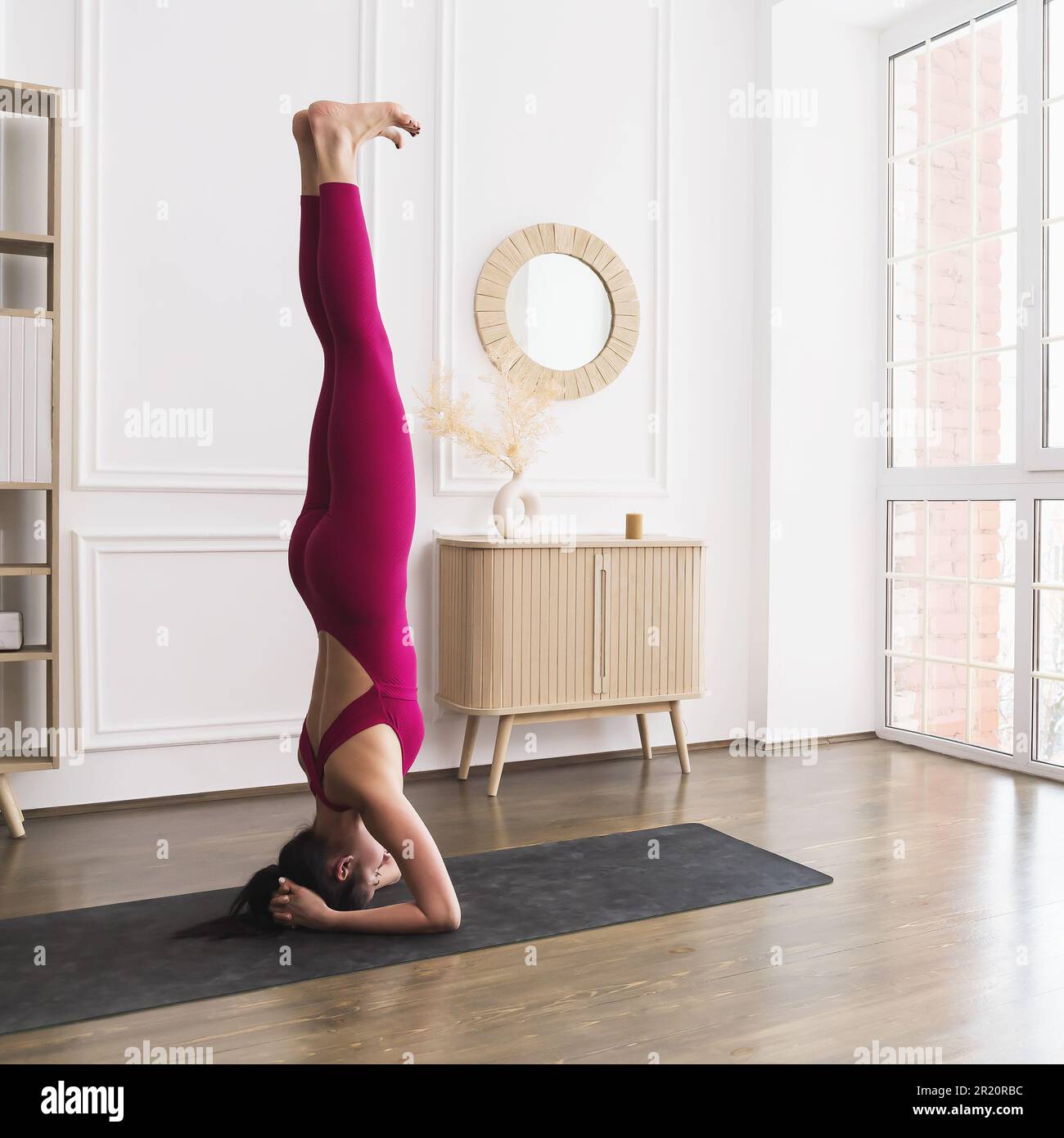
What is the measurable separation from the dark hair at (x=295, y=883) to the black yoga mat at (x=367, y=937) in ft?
0.16

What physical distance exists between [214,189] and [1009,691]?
Answer: 11.3ft

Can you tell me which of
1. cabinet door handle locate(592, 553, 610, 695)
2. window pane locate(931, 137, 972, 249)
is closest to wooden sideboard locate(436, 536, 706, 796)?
cabinet door handle locate(592, 553, 610, 695)

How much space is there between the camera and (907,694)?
15.7ft

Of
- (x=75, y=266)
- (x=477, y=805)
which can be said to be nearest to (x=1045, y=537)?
(x=477, y=805)

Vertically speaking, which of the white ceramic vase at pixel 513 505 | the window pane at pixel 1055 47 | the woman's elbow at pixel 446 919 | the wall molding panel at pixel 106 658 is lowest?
the woman's elbow at pixel 446 919

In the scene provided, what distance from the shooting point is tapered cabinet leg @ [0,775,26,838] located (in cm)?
324

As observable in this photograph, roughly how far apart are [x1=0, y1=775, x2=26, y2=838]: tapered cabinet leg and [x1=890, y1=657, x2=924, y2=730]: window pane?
3472 millimetres

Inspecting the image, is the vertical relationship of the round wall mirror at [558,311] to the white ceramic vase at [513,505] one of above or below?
above

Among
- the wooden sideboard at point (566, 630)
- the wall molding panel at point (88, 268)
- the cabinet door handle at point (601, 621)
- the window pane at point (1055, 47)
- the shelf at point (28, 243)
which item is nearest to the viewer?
the shelf at point (28, 243)

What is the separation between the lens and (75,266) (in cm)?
354

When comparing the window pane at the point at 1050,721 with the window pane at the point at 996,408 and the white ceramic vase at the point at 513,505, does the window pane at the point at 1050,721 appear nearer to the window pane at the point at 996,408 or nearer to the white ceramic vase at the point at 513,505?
the window pane at the point at 996,408

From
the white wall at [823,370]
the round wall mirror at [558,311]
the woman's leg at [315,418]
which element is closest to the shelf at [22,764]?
the woman's leg at [315,418]

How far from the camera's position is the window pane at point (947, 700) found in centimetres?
447

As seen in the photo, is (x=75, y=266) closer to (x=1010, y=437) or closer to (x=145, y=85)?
(x=145, y=85)
